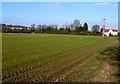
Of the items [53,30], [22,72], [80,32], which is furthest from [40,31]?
[22,72]

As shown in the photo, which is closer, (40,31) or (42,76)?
(42,76)

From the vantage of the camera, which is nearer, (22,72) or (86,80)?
(86,80)

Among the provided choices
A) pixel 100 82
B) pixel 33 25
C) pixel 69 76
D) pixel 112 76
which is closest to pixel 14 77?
pixel 69 76

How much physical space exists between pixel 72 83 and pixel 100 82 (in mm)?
1355

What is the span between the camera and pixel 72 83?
1105cm

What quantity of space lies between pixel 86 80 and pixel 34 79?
2.32 m

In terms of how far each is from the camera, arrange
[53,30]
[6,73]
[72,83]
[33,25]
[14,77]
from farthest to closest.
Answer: [33,25], [53,30], [6,73], [14,77], [72,83]

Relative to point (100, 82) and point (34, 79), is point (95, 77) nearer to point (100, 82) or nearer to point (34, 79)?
point (100, 82)

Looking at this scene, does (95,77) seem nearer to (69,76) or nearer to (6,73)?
(69,76)

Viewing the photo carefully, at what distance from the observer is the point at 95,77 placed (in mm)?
12859

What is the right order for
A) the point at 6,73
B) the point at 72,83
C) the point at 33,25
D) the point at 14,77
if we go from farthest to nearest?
the point at 33,25
the point at 6,73
the point at 14,77
the point at 72,83

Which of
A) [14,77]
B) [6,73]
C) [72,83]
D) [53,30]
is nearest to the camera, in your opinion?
[72,83]

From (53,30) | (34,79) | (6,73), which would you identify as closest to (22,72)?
(6,73)

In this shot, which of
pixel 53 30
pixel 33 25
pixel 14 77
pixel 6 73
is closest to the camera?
pixel 14 77
